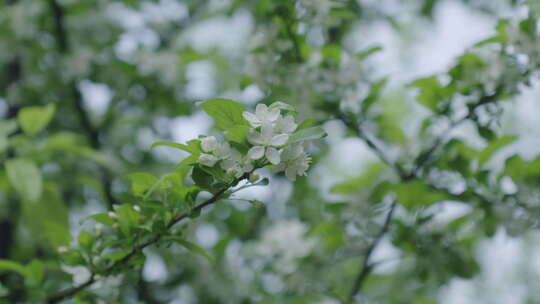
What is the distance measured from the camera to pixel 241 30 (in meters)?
4.27

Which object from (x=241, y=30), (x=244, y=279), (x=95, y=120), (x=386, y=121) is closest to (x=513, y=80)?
(x=386, y=121)

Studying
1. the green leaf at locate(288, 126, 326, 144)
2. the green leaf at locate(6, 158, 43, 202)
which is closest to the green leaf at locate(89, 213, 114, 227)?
the green leaf at locate(288, 126, 326, 144)

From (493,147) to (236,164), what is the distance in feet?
3.63

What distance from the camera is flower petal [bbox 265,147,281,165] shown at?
99 cm

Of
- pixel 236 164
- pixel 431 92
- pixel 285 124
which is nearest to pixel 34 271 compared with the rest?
pixel 236 164

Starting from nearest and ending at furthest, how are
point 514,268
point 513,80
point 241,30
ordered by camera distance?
point 513,80 < point 241,30 < point 514,268

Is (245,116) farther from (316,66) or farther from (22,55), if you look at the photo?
(22,55)

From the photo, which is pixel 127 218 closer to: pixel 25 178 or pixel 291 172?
pixel 291 172

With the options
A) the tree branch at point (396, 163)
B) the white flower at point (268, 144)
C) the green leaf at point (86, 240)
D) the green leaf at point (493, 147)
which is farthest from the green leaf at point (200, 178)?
the green leaf at point (493, 147)

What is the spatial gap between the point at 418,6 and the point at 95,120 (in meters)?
2.02

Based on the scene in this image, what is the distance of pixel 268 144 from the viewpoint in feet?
3.34

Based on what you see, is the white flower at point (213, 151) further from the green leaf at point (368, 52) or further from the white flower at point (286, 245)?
the white flower at point (286, 245)

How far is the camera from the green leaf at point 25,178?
1810 mm

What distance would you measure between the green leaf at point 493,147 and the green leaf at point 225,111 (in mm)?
1063
